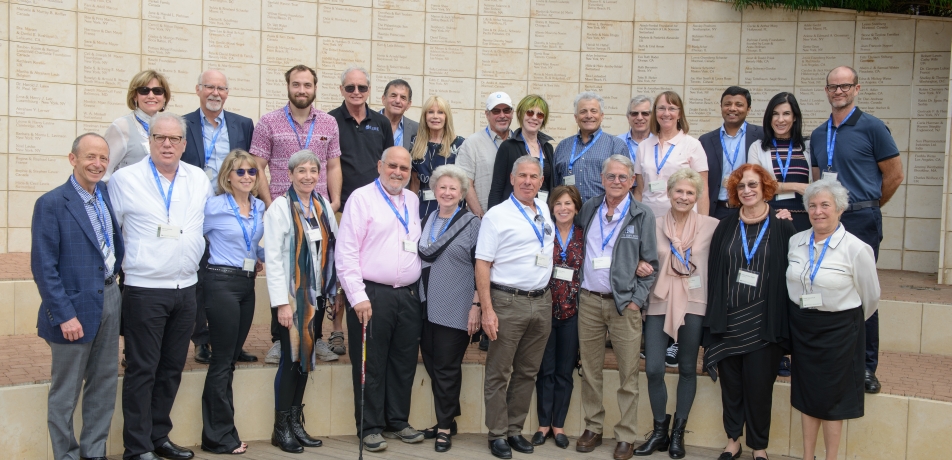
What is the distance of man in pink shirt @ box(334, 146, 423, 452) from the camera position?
461cm

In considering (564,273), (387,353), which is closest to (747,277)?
(564,273)

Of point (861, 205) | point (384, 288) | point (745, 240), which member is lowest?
point (384, 288)

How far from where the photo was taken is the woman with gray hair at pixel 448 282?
473 cm

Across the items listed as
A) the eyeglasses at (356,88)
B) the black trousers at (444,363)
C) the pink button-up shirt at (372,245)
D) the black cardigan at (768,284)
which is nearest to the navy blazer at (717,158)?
the black cardigan at (768,284)

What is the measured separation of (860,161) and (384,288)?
3.03 metres

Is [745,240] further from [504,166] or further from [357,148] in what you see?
[357,148]

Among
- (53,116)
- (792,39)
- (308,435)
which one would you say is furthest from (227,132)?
(792,39)

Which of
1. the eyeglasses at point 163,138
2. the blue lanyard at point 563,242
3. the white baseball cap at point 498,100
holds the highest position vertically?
the white baseball cap at point 498,100

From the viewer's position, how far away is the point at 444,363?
4.84 metres

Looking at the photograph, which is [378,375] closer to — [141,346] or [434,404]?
[434,404]

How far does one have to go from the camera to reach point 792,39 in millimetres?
8344

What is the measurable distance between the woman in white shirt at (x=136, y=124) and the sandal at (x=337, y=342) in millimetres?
1668

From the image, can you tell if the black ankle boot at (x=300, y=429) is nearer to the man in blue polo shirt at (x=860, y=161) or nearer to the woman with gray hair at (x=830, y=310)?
the woman with gray hair at (x=830, y=310)

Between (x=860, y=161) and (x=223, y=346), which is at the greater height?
(x=860, y=161)
